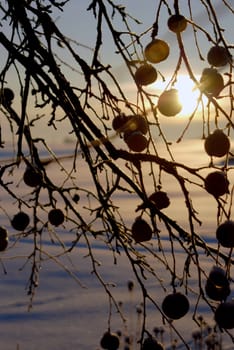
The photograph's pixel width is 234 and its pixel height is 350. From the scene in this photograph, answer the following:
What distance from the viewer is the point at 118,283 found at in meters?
4.36

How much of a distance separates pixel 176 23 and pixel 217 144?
0.23 m

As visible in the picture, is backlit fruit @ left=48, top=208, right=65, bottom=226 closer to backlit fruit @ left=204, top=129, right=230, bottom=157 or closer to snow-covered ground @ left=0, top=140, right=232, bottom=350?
backlit fruit @ left=204, top=129, right=230, bottom=157

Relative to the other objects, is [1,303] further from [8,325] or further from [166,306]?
[166,306]

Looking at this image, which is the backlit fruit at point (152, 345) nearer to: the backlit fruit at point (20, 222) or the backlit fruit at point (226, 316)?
the backlit fruit at point (226, 316)

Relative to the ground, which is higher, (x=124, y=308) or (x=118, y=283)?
(x=118, y=283)

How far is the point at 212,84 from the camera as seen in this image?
1012mm

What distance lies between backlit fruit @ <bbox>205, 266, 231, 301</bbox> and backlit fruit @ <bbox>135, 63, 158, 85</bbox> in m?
0.31

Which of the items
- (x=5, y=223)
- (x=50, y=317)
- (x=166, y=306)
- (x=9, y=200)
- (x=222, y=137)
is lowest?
(x=166, y=306)

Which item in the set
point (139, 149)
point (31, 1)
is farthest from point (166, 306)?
point (31, 1)

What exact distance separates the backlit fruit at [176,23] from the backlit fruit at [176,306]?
421mm

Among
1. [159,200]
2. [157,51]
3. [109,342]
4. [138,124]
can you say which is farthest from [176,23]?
[109,342]

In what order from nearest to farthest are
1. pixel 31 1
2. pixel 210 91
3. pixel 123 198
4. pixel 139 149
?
pixel 210 91
pixel 139 149
pixel 31 1
pixel 123 198

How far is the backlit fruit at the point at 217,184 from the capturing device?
3.61 ft

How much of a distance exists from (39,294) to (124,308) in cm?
60
